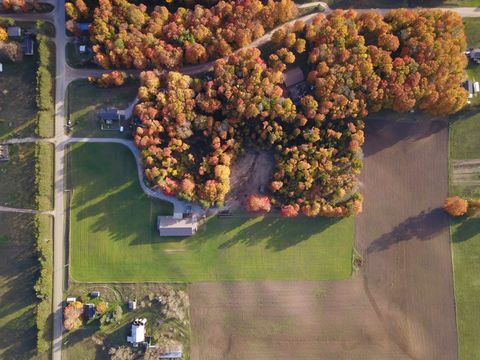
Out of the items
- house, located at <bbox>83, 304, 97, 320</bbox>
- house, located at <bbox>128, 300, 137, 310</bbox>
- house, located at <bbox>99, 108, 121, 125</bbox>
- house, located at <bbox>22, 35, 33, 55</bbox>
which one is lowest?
house, located at <bbox>83, 304, 97, 320</bbox>

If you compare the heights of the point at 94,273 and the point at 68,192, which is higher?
the point at 68,192

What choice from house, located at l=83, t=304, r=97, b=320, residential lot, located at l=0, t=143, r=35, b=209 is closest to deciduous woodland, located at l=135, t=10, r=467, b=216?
residential lot, located at l=0, t=143, r=35, b=209

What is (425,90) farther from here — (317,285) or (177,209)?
(177,209)

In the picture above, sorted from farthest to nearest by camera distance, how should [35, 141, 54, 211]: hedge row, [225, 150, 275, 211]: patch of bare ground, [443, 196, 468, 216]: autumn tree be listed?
[225, 150, 275, 211]: patch of bare ground
[35, 141, 54, 211]: hedge row
[443, 196, 468, 216]: autumn tree

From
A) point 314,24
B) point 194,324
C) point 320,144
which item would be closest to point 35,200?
point 194,324

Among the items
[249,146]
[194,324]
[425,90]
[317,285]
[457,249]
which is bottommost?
[194,324]

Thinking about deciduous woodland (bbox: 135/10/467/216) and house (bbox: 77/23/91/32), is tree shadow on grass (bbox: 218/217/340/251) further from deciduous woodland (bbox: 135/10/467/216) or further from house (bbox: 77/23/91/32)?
house (bbox: 77/23/91/32)

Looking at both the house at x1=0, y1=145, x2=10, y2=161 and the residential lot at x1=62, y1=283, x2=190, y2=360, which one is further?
the residential lot at x1=62, y1=283, x2=190, y2=360
